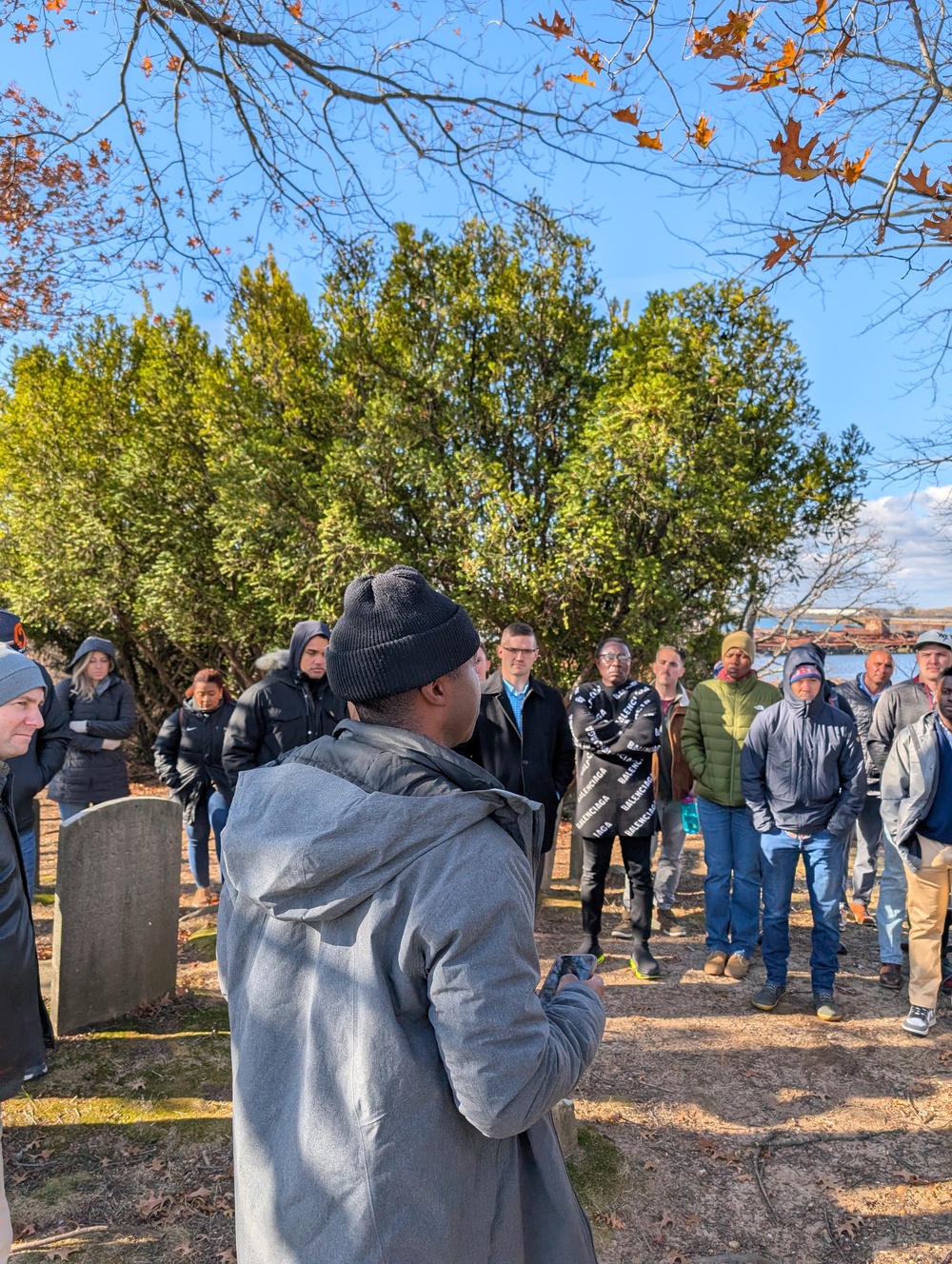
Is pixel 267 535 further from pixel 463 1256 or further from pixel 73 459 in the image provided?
pixel 463 1256

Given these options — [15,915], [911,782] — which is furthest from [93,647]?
[911,782]

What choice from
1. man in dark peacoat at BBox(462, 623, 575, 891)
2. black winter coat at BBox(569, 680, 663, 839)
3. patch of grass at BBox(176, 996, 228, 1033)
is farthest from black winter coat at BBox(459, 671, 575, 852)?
patch of grass at BBox(176, 996, 228, 1033)

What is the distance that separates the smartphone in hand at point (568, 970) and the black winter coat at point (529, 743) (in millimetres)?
3694

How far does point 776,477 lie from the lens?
10.6 m

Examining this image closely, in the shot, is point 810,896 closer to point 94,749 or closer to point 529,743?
point 529,743

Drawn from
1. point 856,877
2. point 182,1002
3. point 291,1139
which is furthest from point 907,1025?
point 291,1139

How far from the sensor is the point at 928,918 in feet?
17.0

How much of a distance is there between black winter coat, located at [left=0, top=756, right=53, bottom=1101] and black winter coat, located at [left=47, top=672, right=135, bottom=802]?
413 cm

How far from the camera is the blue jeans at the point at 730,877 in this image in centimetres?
576

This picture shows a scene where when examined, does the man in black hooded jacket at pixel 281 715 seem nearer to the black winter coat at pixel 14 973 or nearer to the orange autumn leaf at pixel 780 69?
the black winter coat at pixel 14 973

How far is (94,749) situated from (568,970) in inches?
247

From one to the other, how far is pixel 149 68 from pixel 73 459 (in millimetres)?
10106

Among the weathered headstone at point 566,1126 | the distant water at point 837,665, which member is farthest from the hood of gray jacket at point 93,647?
the distant water at point 837,665

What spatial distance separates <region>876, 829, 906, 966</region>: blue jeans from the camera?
232 inches
